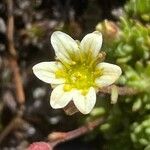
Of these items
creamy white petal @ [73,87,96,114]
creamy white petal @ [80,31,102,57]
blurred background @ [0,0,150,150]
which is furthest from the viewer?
blurred background @ [0,0,150,150]

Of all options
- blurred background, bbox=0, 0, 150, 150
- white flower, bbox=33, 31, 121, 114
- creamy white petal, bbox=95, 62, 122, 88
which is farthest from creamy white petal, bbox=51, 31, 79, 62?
blurred background, bbox=0, 0, 150, 150

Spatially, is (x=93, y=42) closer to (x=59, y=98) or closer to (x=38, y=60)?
(x=59, y=98)

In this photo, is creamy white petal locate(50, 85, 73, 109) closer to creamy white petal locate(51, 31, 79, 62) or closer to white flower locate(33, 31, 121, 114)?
white flower locate(33, 31, 121, 114)

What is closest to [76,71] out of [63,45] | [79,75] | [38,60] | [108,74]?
[79,75]

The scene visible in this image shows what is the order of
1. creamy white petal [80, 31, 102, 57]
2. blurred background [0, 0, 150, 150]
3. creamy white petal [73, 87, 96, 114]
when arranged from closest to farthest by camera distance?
creamy white petal [73, 87, 96, 114] → creamy white petal [80, 31, 102, 57] → blurred background [0, 0, 150, 150]

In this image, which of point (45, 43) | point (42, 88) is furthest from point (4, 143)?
point (45, 43)

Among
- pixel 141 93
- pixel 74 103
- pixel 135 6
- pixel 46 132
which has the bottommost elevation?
pixel 46 132

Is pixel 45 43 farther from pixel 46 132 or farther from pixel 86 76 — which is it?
pixel 86 76
